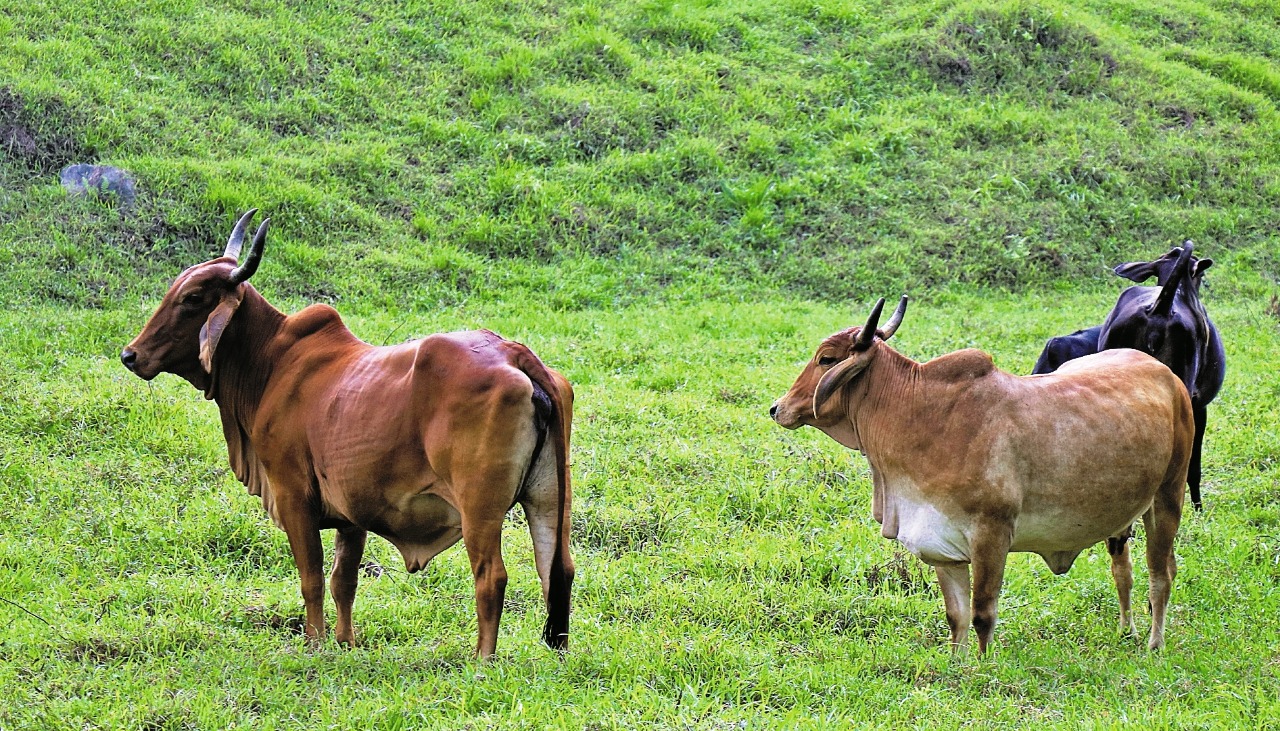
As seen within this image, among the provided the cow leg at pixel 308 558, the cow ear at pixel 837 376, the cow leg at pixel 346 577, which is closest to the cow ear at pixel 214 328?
the cow leg at pixel 308 558

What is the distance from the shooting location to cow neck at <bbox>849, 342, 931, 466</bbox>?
4.82 meters

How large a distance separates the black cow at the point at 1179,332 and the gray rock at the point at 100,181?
829 cm

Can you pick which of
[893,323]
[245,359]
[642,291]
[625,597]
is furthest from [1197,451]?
[642,291]

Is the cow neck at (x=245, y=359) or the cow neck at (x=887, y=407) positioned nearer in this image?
the cow neck at (x=887, y=407)

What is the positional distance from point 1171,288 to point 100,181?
888cm

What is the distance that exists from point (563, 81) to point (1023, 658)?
1057cm

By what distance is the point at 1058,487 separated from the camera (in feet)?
15.4

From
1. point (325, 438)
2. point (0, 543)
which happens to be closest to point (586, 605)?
point (325, 438)

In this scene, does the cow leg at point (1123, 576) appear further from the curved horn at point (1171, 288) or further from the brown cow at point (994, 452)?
the curved horn at point (1171, 288)

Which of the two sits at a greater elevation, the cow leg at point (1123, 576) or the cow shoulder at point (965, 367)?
the cow shoulder at point (965, 367)

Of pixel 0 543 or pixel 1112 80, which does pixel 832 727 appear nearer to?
pixel 0 543

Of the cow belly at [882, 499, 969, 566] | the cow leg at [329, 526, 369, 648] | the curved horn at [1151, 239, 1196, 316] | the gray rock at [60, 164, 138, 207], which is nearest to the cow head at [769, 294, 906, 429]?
the cow belly at [882, 499, 969, 566]

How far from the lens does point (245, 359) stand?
5070 millimetres

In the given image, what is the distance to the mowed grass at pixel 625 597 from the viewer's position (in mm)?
4133
